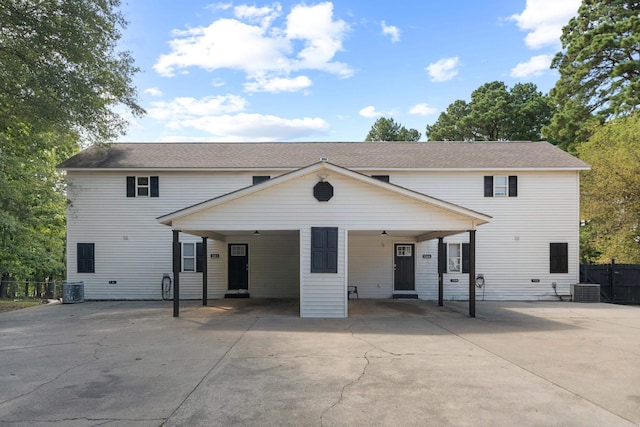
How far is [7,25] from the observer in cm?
1324

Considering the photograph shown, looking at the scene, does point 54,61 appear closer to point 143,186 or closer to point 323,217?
point 143,186

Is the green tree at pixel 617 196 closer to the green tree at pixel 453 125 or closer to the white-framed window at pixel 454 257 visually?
the white-framed window at pixel 454 257

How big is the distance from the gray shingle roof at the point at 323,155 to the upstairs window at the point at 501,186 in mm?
471

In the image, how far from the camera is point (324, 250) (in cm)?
1121

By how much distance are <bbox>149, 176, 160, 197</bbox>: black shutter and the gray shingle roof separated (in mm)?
531

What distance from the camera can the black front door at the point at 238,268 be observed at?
1608cm

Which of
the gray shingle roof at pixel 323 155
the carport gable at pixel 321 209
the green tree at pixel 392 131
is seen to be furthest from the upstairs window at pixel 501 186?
the green tree at pixel 392 131

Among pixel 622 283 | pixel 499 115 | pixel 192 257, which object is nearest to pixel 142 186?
pixel 192 257

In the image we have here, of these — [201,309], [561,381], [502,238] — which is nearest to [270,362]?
[561,381]

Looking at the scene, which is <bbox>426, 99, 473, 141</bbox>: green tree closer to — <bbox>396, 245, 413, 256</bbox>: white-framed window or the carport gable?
<bbox>396, 245, 413, 256</bbox>: white-framed window

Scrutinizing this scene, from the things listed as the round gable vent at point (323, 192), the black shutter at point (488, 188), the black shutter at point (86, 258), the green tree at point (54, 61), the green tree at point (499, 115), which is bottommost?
the black shutter at point (86, 258)

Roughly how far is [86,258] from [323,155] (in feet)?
32.6

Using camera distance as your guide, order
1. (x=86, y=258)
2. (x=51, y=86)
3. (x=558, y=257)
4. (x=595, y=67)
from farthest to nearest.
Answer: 1. (x=595, y=67)
2. (x=558, y=257)
3. (x=86, y=258)
4. (x=51, y=86)

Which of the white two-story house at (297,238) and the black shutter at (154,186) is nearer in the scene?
the white two-story house at (297,238)
